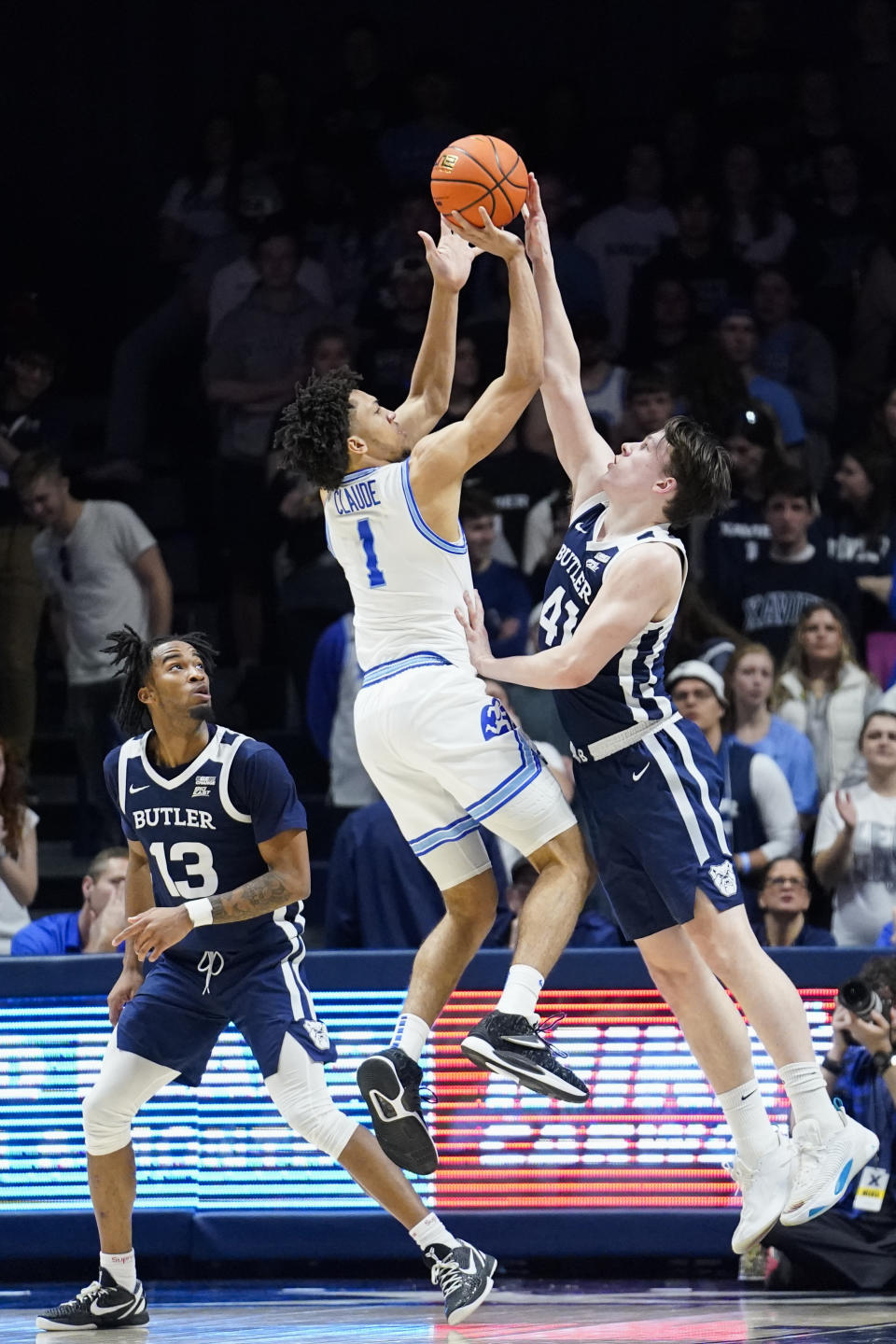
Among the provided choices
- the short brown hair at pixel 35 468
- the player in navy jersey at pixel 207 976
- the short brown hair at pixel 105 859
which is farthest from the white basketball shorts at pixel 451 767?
the short brown hair at pixel 35 468

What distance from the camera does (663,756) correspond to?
5938 millimetres

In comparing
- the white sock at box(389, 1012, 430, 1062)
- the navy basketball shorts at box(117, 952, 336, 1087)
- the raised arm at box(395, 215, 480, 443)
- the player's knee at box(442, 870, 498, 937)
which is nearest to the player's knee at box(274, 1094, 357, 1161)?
the navy basketball shorts at box(117, 952, 336, 1087)

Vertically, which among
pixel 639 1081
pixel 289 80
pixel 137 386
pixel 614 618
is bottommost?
pixel 639 1081

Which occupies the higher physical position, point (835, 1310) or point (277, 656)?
point (277, 656)

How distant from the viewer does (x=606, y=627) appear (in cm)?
572

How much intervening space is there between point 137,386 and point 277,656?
1.95 m

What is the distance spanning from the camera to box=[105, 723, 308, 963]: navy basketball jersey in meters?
6.75

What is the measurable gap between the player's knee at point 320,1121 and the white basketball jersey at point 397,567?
156cm

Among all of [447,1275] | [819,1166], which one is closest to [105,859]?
[447,1275]

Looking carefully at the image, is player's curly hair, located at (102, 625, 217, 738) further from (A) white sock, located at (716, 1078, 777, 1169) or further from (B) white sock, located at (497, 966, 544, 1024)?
(A) white sock, located at (716, 1078, 777, 1169)

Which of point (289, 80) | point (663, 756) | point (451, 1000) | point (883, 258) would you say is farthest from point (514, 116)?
Answer: point (663, 756)

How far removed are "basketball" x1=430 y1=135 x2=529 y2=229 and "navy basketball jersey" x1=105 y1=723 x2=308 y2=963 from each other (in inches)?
77.2

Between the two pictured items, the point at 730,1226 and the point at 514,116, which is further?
the point at 514,116

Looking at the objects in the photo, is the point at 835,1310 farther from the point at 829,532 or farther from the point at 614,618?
the point at 829,532
